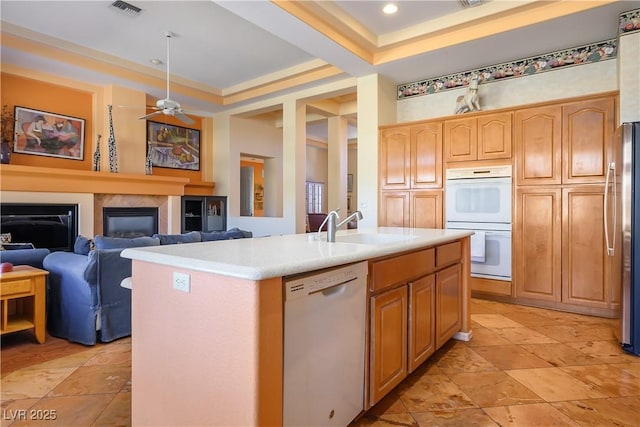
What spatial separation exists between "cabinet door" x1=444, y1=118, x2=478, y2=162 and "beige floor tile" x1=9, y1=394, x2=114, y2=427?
3904 mm

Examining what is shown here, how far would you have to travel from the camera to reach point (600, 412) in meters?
1.86

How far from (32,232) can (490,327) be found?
5.68 m

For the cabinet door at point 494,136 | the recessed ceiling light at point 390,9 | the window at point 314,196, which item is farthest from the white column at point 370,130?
the window at point 314,196

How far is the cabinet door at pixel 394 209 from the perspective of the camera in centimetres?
464

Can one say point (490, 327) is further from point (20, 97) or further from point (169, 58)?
point (20, 97)

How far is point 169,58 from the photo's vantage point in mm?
5012

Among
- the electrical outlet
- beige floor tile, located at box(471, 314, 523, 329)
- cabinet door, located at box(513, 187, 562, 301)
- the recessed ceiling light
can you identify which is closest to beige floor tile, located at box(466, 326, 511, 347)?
beige floor tile, located at box(471, 314, 523, 329)

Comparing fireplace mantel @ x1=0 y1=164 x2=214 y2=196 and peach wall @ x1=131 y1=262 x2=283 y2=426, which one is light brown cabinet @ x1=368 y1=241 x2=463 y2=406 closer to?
peach wall @ x1=131 y1=262 x2=283 y2=426

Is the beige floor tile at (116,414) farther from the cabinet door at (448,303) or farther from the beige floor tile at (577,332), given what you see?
the beige floor tile at (577,332)

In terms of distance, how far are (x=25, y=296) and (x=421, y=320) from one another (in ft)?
9.40

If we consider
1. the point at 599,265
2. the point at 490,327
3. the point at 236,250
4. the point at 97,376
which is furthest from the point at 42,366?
the point at 599,265

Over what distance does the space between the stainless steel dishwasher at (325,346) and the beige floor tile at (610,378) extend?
153 cm

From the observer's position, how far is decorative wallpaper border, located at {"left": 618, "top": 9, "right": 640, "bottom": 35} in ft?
10.4

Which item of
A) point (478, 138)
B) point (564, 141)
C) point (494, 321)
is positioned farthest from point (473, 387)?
point (478, 138)
